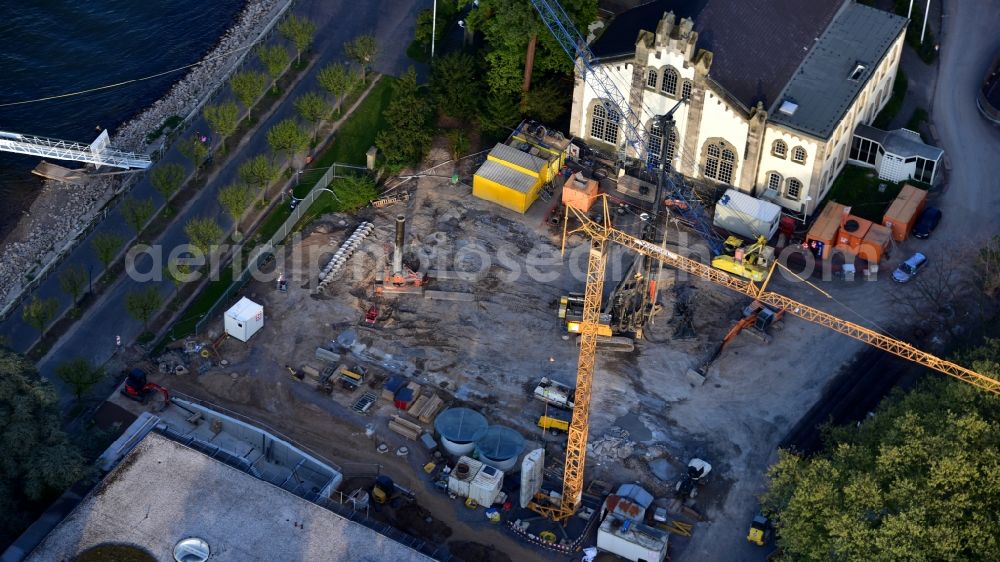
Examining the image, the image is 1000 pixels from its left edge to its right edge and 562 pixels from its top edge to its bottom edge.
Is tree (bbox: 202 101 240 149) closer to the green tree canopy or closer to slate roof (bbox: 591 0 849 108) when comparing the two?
slate roof (bbox: 591 0 849 108)

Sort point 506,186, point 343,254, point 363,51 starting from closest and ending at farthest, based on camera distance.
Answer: point 343,254 → point 506,186 → point 363,51

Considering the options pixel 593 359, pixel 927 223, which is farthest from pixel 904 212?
pixel 593 359

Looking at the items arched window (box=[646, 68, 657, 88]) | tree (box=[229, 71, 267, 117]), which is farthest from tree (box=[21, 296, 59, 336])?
arched window (box=[646, 68, 657, 88])

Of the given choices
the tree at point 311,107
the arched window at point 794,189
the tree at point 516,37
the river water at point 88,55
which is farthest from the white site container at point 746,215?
the river water at point 88,55

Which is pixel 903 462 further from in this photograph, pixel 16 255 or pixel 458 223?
pixel 16 255

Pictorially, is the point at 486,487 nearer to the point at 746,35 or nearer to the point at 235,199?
the point at 235,199

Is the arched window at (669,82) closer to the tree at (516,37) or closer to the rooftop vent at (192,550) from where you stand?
the tree at (516,37)

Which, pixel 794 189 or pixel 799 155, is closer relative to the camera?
pixel 799 155

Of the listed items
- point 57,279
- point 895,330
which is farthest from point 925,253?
point 57,279
